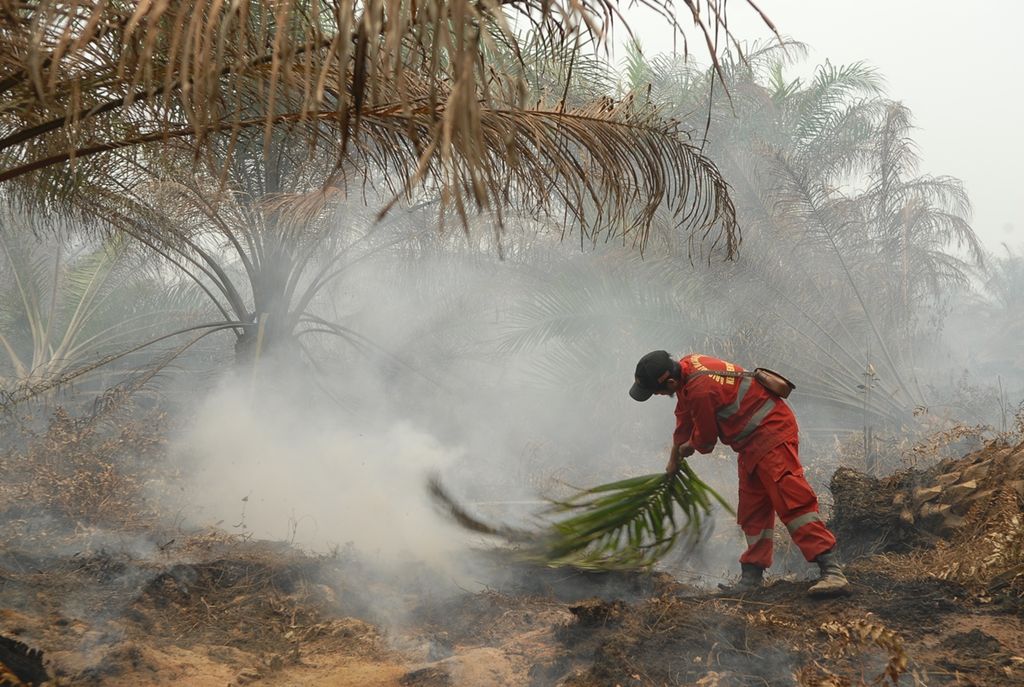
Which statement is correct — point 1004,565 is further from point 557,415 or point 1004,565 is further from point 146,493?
point 557,415

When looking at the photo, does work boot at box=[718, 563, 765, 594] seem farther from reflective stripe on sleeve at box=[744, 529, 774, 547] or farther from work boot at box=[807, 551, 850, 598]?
work boot at box=[807, 551, 850, 598]

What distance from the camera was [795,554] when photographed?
6.69m

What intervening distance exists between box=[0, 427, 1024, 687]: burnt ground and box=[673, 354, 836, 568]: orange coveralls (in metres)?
0.39

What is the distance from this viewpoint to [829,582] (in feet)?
14.7

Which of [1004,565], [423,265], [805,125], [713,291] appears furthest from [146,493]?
[805,125]

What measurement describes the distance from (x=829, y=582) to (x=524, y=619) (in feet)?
5.85

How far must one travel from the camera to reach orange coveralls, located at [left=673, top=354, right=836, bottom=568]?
15.6 feet

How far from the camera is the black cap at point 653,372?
5066 mm

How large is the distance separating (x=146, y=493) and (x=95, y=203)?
11.2 feet

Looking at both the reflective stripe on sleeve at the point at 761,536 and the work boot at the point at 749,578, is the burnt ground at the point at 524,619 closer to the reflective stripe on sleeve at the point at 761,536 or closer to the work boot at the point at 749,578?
the work boot at the point at 749,578

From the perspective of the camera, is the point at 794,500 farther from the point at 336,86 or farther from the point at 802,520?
the point at 336,86

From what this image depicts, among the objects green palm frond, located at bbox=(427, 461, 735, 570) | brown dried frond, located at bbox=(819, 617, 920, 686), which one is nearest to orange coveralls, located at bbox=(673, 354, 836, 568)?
green palm frond, located at bbox=(427, 461, 735, 570)

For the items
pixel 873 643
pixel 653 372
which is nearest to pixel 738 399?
pixel 653 372

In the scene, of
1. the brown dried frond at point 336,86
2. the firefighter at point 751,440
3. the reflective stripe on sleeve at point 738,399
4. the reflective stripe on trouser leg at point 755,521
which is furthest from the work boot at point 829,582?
the brown dried frond at point 336,86
